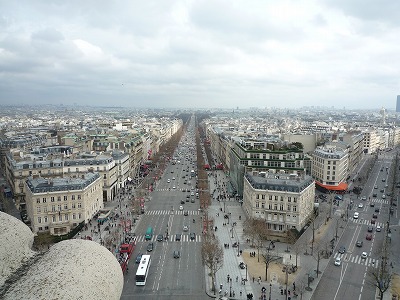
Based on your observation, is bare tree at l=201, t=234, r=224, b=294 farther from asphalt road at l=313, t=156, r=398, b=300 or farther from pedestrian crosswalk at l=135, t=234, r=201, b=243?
asphalt road at l=313, t=156, r=398, b=300

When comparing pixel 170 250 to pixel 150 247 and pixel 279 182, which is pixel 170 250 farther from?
pixel 279 182

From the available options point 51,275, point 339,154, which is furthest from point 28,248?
point 339,154

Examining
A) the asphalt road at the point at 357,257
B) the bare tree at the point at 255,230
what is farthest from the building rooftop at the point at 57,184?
the asphalt road at the point at 357,257

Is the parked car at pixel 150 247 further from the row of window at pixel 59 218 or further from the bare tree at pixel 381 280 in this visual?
the bare tree at pixel 381 280

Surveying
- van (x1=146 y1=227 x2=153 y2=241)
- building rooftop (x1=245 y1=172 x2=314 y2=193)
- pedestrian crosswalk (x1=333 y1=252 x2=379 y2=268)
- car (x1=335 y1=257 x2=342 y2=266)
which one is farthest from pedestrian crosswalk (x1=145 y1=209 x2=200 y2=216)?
car (x1=335 y1=257 x2=342 y2=266)

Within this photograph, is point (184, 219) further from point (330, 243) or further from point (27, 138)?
point (27, 138)

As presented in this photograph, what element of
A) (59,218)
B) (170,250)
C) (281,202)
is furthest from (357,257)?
(59,218)
